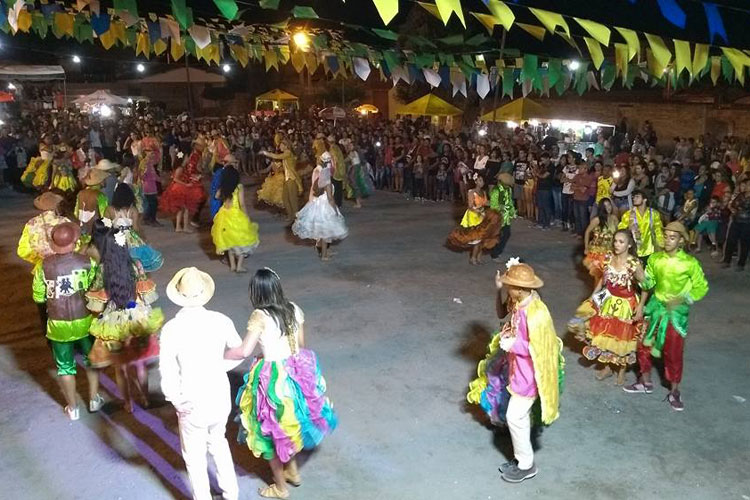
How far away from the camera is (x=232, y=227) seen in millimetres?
9719

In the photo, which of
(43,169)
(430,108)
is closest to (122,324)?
(43,169)

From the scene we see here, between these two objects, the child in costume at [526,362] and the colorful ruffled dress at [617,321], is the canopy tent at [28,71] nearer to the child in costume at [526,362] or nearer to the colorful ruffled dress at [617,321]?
the colorful ruffled dress at [617,321]

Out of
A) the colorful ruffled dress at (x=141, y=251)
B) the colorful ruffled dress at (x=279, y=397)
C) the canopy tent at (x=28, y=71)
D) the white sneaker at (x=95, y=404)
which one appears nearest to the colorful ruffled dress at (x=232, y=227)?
the colorful ruffled dress at (x=141, y=251)

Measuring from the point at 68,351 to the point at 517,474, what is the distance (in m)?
3.71

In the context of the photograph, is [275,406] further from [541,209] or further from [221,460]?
[541,209]

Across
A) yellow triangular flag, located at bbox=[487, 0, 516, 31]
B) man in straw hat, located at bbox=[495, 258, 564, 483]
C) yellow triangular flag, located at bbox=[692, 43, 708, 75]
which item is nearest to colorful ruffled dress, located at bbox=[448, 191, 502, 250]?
yellow triangular flag, located at bbox=[692, 43, 708, 75]

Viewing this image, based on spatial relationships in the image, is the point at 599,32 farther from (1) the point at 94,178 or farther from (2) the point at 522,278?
(1) the point at 94,178

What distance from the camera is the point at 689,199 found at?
1093cm

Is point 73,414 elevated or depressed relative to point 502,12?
depressed

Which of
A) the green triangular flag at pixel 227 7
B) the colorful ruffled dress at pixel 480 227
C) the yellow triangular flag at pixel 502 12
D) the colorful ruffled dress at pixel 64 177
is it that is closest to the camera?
the yellow triangular flag at pixel 502 12

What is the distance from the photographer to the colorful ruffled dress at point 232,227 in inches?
381

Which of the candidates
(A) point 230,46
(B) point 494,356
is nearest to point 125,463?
(B) point 494,356

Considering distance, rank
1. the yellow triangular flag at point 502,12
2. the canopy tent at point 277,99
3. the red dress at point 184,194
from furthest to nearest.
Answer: the canopy tent at point 277,99 → the red dress at point 184,194 → the yellow triangular flag at point 502,12

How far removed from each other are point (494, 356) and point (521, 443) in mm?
671
